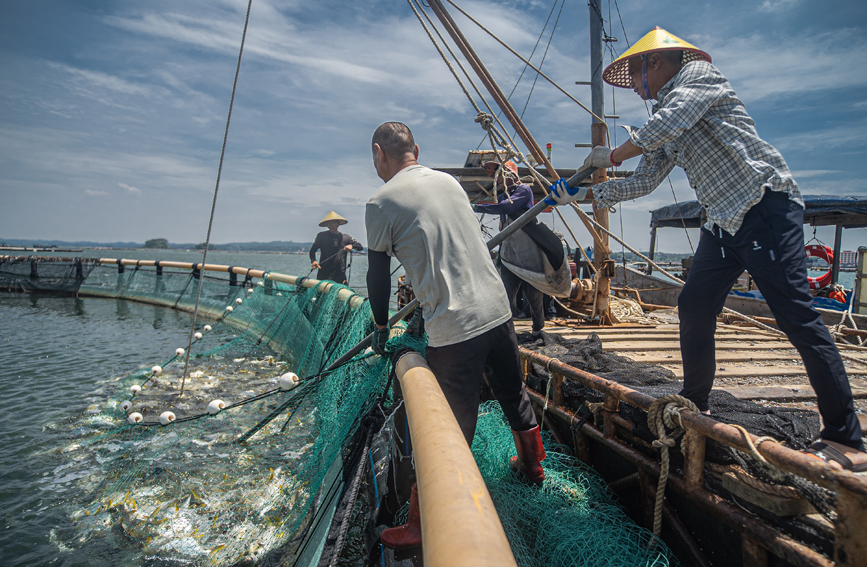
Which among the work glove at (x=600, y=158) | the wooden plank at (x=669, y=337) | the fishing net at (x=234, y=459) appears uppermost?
the work glove at (x=600, y=158)

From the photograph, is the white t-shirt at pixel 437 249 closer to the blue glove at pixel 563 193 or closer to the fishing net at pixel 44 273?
the blue glove at pixel 563 193

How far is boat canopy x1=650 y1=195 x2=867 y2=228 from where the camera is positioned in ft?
36.1

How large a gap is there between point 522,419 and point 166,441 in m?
3.55

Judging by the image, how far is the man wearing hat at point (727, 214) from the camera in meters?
1.75

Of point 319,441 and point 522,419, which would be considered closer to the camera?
point 522,419

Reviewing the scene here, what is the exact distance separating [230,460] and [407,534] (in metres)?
2.75

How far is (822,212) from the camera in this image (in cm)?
1244

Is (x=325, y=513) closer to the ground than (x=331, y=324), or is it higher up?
closer to the ground

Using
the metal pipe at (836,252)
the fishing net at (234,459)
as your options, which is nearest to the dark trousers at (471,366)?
the fishing net at (234,459)

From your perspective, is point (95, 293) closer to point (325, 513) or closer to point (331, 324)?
point (331, 324)

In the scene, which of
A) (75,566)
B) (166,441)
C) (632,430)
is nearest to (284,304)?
(166,441)

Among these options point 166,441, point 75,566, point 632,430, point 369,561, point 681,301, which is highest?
point 681,301

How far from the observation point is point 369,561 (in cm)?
210

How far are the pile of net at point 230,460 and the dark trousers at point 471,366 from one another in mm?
668
